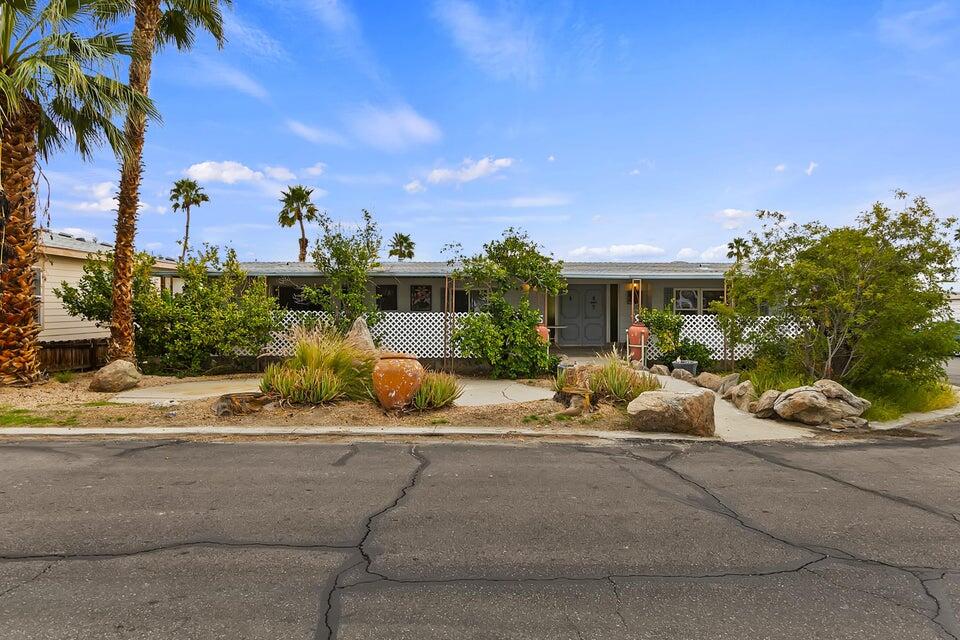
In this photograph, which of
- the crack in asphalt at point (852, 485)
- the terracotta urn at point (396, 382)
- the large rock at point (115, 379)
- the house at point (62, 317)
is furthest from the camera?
the house at point (62, 317)

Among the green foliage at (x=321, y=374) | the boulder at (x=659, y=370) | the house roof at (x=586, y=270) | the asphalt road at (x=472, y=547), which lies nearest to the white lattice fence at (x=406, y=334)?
the house roof at (x=586, y=270)

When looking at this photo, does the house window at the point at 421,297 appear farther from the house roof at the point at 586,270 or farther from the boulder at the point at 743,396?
the boulder at the point at 743,396

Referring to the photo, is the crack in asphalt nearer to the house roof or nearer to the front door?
the house roof

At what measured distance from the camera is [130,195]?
41.9 ft

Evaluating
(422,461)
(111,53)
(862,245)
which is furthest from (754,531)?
(111,53)

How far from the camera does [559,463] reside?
253 inches

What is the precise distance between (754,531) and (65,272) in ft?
61.6

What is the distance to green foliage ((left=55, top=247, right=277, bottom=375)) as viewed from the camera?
43.6 feet

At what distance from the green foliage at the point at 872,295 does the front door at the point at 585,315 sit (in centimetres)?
960

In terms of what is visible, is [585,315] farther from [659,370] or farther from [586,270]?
[659,370]

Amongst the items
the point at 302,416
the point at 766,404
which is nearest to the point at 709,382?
the point at 766,404

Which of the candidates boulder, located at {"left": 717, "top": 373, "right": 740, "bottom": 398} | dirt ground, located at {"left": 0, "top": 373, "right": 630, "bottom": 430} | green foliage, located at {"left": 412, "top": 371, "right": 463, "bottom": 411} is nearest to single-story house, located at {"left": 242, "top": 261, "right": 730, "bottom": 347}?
boulder, located at {"left": 717, "top": 373, "right": 740, "bottom": 398}

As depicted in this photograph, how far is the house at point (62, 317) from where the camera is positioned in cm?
1409

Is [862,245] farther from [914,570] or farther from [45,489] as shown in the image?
[45,489]
